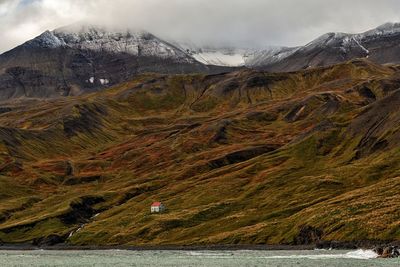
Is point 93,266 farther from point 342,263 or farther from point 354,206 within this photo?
point 354,206

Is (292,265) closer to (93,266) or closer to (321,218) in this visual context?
(93,266)

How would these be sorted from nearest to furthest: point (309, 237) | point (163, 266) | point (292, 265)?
point (292, 265), point (163, 266), point (309, 237)

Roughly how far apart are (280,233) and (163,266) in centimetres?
7173

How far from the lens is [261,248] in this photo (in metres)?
180

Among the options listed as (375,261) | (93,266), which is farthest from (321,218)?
(93,266)

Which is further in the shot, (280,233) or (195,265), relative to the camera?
(280,233)

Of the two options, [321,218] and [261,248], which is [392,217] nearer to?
[321,218]

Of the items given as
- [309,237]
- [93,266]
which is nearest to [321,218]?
[309,237]

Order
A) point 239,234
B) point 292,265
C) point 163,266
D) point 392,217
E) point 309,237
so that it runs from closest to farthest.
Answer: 1. point 292,265
2. point 163,266
3. point 392,217
4. point 309,237
5. point 239,234

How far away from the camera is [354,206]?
188 meters

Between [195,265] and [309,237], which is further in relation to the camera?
[309,237]

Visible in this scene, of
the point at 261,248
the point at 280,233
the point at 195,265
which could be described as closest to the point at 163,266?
the point at 195,265

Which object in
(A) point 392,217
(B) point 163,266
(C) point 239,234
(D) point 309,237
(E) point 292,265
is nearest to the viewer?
(E) point 292,265

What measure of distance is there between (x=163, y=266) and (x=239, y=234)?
76.2 meters
